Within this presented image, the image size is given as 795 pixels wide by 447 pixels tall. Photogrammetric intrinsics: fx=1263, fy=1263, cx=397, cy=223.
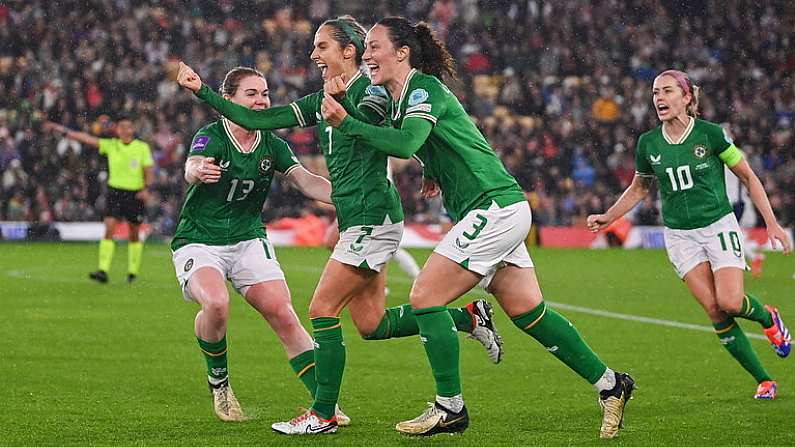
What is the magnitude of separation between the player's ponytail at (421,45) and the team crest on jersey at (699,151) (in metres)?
2.29

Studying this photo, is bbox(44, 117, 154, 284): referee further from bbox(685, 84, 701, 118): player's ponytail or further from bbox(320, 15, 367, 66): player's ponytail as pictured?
bbox(320, 15, 367, 66): player's ponytail

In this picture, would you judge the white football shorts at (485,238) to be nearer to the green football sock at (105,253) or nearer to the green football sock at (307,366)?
the green football sock at (307,366)

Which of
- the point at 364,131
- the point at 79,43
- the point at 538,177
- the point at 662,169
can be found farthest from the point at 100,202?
the point at 364,131

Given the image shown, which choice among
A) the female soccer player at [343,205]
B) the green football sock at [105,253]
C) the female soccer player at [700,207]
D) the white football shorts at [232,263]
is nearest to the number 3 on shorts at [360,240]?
the female soccer player at [343,205]

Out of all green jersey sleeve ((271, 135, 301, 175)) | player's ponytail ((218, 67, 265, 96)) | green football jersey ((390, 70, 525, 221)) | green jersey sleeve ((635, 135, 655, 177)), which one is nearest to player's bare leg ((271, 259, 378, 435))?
green football jersey ((390, 70, 525, 221))

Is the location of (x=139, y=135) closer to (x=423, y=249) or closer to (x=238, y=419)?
(x=423, y=249)

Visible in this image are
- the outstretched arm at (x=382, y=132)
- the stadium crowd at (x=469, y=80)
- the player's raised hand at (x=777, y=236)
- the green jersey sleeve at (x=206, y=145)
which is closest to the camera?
the outstretched arm at (x=382, y=132)

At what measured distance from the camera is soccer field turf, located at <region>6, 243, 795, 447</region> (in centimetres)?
648

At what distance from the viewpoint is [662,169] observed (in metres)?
8.03

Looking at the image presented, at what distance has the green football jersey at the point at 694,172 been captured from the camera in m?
7.94

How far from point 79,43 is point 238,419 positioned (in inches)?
942

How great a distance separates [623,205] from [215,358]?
2.69m

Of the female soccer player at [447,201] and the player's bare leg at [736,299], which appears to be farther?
the player's bare leg at [736,299]

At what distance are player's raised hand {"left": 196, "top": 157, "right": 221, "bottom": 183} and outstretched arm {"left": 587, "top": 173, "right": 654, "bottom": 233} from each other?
234cm
